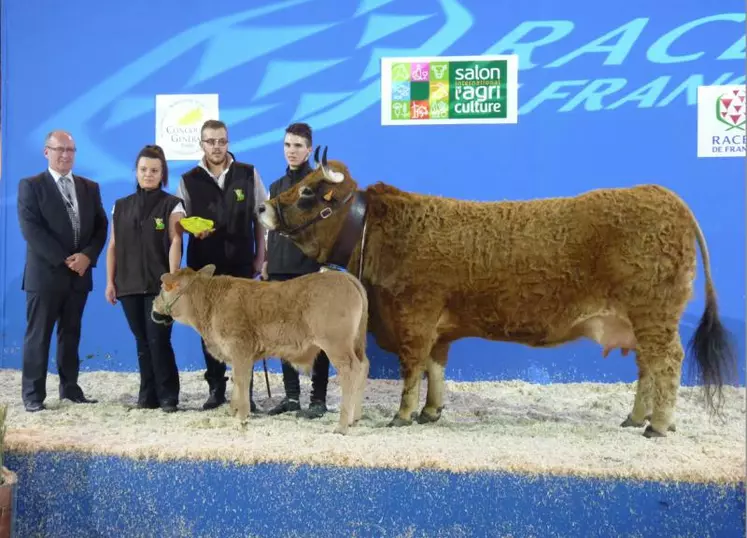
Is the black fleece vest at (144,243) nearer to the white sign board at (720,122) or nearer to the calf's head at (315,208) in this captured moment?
the calf's head at (315,208)

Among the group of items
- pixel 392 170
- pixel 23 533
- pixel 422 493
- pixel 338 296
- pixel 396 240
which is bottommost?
pixel 23 533

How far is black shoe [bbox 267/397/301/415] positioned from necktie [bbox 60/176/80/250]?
4.57ft

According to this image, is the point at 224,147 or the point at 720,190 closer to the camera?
the point at 224,147

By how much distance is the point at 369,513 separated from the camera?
9.25 feet

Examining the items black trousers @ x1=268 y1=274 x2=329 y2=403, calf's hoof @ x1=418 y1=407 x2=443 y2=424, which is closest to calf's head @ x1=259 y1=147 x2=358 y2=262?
black trousers @ x1=268 y1=274 x2=329 y2=403

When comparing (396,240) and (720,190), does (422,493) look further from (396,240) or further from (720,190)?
(720,190)

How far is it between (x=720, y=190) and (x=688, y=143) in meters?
0.32

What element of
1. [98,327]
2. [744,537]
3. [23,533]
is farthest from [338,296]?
[98,327]

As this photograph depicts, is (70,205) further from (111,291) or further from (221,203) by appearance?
(221,203)

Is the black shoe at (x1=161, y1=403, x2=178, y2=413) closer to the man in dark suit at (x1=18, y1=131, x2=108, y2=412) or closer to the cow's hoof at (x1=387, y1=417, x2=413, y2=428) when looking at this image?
the man in dark suit at (x1=18, y1=131, x2=108, y2=412)

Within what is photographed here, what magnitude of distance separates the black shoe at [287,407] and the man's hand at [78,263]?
1.24 m

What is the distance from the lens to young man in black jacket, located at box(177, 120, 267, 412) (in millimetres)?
3887

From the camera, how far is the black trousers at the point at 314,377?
12.6ft

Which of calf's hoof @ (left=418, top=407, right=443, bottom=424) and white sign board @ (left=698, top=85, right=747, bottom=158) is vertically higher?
white sign board @ (left=698, top=85, right=747, bottom=158)
